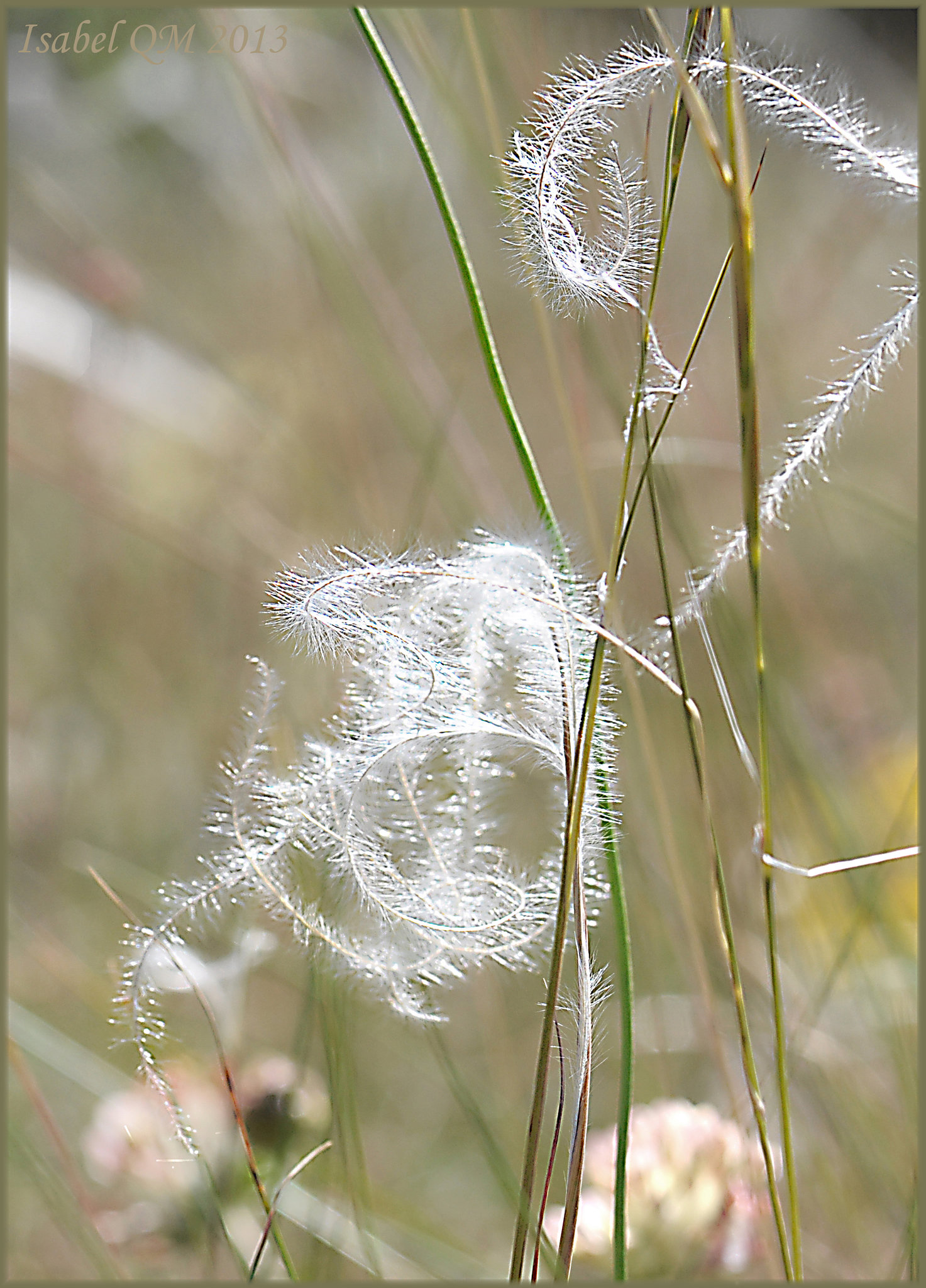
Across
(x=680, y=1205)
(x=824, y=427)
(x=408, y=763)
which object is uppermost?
(x=824, y=427)

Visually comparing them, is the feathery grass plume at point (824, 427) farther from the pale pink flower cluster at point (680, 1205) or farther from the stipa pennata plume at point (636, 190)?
the pale pink flower cluster at point (680, 1205)

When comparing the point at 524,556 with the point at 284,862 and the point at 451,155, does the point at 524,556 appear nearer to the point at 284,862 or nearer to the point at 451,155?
the point at 284,862

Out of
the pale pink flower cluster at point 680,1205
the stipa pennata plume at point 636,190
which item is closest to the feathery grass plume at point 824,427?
the stipa pennata plume at point 636,190

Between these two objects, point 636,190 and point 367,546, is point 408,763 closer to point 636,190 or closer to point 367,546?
point 367,546

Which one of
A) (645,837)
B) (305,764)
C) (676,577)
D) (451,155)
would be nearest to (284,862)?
(305,764)

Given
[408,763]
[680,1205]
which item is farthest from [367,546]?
[680,1205]

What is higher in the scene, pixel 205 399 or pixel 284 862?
pixel 205 399
